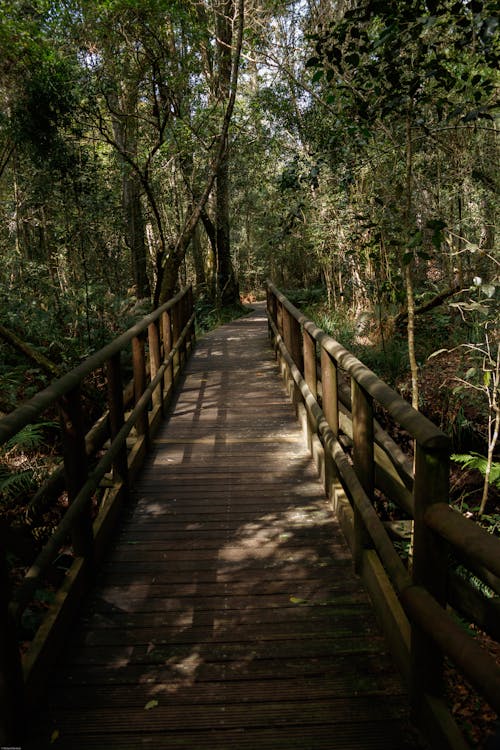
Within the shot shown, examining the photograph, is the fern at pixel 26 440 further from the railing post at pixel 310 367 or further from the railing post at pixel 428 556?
the railing post at pixel 428 556

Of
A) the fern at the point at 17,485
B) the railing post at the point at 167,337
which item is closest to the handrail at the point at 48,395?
the fern at the point at 17,485

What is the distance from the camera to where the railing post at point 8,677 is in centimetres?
203

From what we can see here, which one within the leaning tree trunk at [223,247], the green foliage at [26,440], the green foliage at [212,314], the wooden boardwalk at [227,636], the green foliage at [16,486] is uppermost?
the leaning tree trunk at [223,247]

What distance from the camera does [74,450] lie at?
3088mm

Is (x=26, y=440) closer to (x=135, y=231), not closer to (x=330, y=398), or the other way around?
(x=330, y=398)

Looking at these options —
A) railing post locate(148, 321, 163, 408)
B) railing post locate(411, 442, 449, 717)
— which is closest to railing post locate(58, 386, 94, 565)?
railing post locate(411, 442, 449, 717)

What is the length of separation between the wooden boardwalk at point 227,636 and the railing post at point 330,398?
265mm

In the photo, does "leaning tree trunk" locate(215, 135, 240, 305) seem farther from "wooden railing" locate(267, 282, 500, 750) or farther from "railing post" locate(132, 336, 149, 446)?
"wooden railing" locate(267, 282, 500, 750)

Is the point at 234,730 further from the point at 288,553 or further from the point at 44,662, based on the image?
the point at 288,553

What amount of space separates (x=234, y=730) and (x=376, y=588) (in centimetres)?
102

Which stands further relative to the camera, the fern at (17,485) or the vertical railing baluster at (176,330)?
the vertical railing baluster at (176,330)

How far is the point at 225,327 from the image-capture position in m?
15.9

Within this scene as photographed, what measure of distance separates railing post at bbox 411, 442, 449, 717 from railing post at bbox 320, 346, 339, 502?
2.01 m

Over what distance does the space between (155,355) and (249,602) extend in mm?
3691
